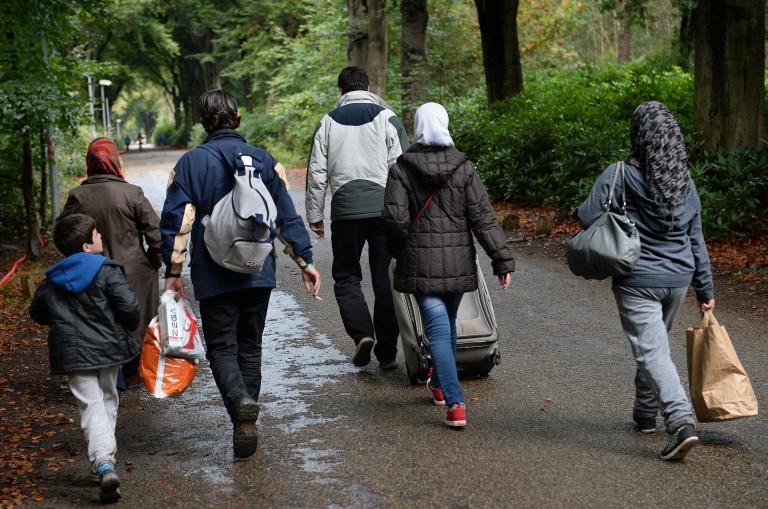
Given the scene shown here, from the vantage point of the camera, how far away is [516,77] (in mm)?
20328

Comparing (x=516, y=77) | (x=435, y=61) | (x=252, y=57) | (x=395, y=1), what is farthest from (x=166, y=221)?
(x=252, y=57)

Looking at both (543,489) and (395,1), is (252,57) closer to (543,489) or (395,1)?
(395,1)

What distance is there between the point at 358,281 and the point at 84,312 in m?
2.65

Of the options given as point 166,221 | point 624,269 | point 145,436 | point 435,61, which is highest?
point 435,61

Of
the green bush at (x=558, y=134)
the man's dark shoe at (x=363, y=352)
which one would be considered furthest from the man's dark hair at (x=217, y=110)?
the green bush at (x=558, y=134)

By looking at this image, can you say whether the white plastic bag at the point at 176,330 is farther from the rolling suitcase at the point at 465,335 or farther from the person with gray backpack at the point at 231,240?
the rolling suitcase at the point at 465,335

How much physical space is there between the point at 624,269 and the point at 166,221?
7.95ft

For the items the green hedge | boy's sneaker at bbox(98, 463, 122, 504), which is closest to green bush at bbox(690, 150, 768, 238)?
the green hedge

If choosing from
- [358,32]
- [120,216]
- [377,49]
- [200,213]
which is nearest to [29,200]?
[120,216]

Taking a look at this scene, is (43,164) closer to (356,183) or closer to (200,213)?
(356,183)

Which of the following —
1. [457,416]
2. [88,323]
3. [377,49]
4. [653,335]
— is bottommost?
[457,416]

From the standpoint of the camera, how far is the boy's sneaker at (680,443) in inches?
187

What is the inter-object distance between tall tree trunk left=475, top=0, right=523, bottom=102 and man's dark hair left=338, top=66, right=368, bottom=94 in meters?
13.2

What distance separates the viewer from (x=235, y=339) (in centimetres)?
533
